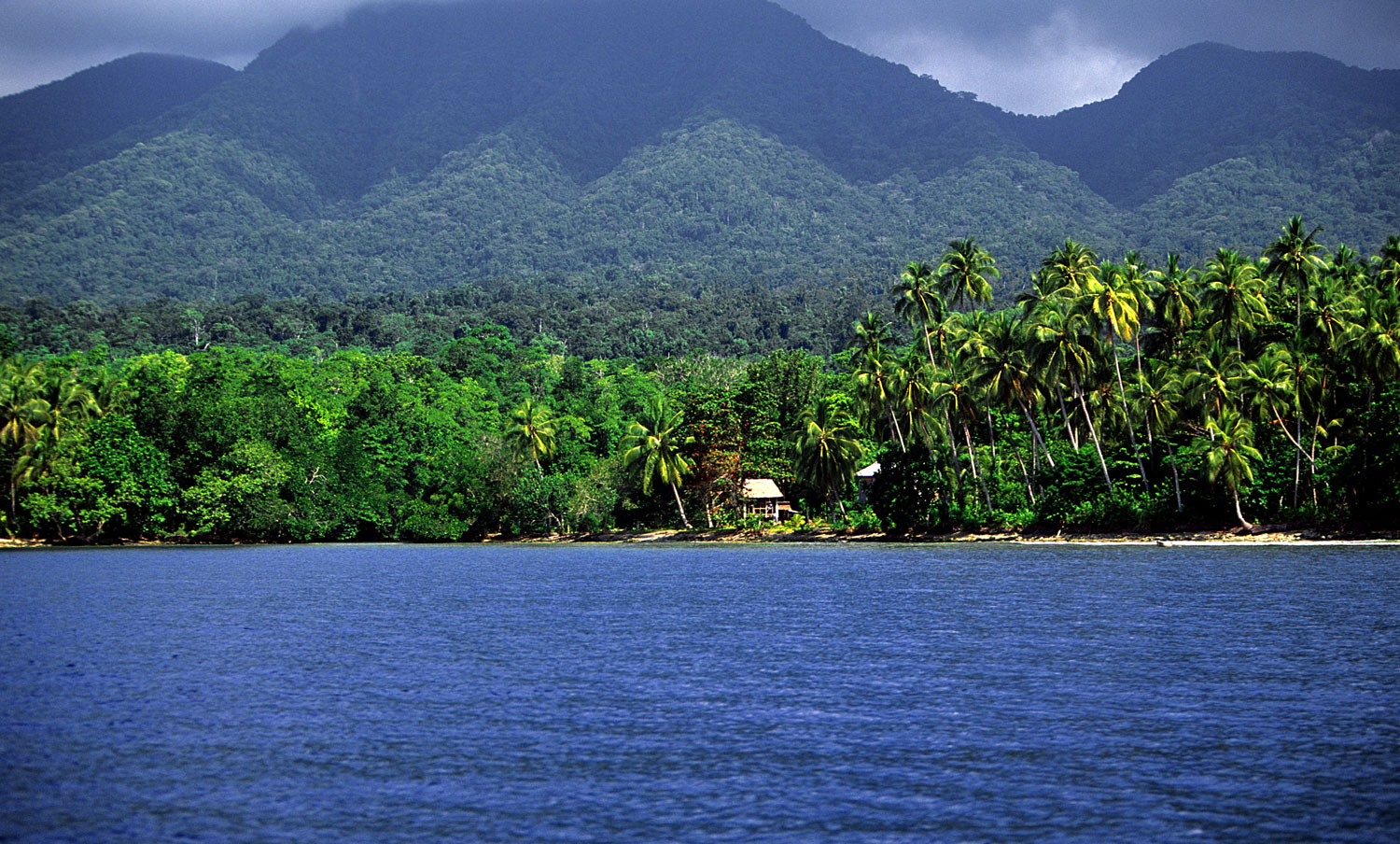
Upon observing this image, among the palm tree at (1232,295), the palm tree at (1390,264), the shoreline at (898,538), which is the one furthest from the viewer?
the palm tree at (1390,264)

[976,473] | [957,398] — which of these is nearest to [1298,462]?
[957,398]

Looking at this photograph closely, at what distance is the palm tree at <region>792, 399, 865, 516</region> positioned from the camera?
94562mm

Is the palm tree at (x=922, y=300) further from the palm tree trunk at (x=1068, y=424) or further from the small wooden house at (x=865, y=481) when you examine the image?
the palm tree trunk at (x=1068, y=424)

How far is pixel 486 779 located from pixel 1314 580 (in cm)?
4314

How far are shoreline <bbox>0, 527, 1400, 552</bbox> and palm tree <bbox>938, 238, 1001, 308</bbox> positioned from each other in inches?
805

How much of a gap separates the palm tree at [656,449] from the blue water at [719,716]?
166 ft

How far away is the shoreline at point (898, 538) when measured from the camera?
71.0 m

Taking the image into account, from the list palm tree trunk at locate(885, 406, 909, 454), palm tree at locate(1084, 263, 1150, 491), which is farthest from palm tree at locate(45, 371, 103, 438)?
palm tree at locate(1084, 263, 1150, 491)

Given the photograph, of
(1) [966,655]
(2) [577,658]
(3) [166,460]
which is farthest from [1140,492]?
(3) [166,460]

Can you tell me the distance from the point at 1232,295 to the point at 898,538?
32.0 meters

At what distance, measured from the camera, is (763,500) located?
11238cm

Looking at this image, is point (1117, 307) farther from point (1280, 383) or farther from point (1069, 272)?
point (1280, 383)

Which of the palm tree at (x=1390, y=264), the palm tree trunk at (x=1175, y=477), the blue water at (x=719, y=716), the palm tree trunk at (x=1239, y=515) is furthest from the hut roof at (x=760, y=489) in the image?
the blue water at (x=719, y=716)

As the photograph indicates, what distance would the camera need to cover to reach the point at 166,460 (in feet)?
322
